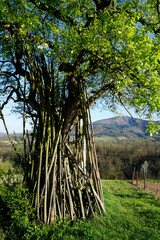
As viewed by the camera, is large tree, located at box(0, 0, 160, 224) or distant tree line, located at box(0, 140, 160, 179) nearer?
large tree, located at box(0, 0, 160, 224)

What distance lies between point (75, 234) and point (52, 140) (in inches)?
78.3

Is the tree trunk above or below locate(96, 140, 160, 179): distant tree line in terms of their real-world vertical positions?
above

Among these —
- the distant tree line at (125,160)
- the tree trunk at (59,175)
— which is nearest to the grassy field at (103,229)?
the tree trunk at (59,175)

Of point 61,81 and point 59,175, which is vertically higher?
point 61,81

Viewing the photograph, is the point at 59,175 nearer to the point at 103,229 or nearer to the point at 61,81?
the point at 103,229

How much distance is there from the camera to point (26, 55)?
3998mm

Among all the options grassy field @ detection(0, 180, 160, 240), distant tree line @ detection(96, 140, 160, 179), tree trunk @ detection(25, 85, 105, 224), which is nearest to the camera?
grassy field @ detection(0, 180, 160, 240)

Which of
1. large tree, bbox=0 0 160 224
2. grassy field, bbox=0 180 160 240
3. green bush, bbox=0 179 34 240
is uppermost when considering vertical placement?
large tree, bbox=0 0 160 224

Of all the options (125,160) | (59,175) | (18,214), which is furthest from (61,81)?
(125,160)

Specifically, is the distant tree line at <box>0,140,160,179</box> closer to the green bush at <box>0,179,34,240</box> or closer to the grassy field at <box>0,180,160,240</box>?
the grassy field at <box>0,180,160,240</box>

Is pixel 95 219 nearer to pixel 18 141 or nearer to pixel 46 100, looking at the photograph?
pixel 18 141

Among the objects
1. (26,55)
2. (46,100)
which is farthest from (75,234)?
(26,55)

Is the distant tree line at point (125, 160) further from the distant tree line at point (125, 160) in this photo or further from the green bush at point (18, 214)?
the green bush at point (18, 214)

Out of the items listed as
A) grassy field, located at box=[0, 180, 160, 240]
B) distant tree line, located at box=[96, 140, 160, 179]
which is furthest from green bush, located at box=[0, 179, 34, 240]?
distant tree line, located at box=[96, 140, 160, 179]
